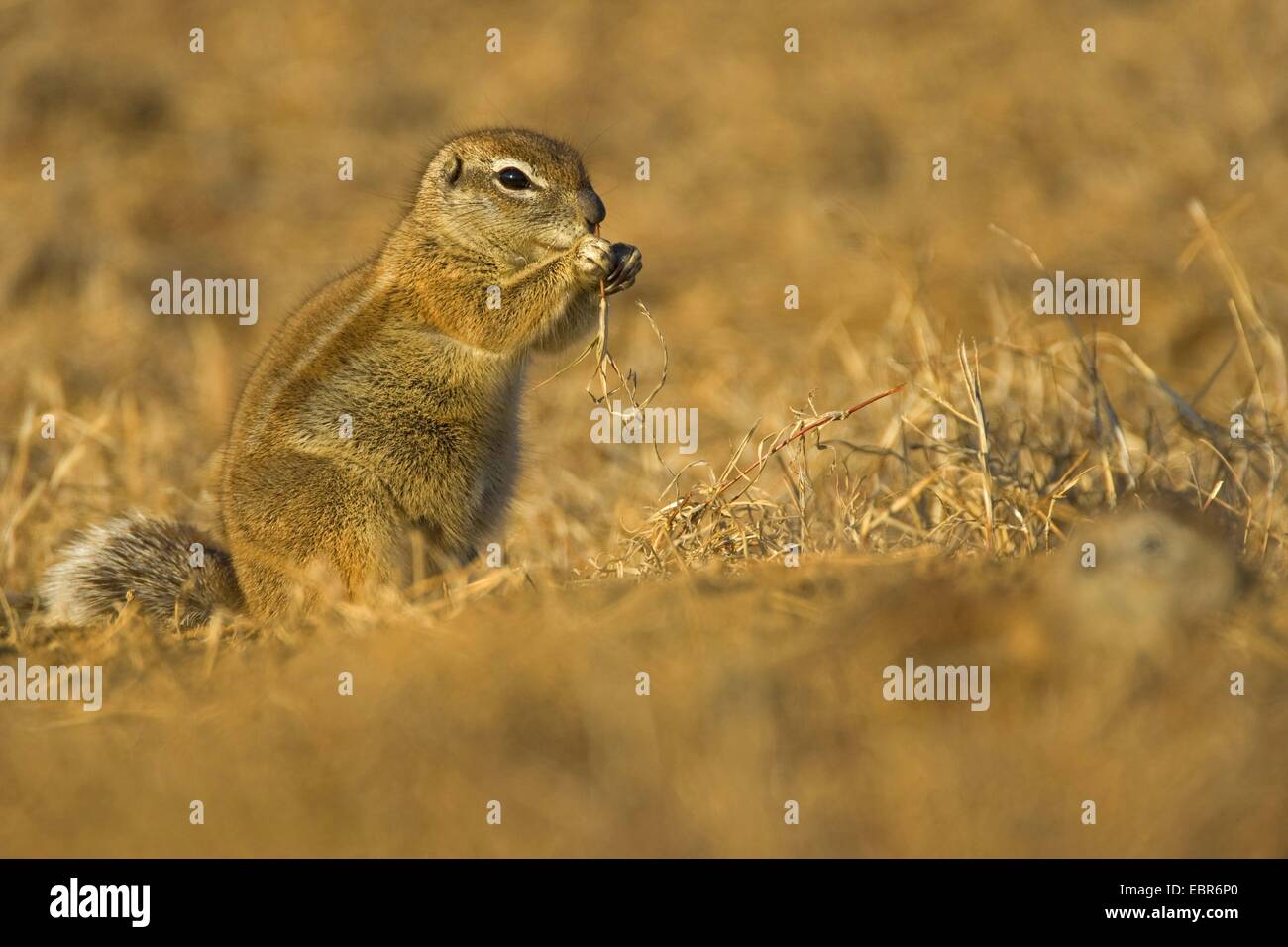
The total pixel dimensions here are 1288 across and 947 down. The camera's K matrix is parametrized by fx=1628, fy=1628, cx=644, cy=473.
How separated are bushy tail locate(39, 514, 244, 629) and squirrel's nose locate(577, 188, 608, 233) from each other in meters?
1.88

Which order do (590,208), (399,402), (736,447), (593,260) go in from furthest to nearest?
(736,447) < (590,208) < (593,260) < (399,402)

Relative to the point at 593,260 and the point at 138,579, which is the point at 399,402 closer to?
the point at 593,260

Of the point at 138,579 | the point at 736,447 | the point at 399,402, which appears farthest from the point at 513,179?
the point at 138,579

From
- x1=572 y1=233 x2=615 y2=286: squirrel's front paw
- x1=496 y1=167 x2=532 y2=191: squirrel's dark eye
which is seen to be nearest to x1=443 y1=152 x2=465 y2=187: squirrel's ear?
x1=496 y1=167 x2=532 y2=191: squirrel's dark eye

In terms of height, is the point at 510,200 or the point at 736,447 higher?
the point at 510,200

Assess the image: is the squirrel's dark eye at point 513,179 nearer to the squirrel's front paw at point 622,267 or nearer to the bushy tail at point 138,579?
the squirrel's front paw at point 622,267

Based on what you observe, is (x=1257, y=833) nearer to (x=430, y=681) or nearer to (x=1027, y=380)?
(x=430, y=681)

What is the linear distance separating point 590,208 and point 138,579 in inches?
86.2

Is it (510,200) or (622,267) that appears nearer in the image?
(622,267)

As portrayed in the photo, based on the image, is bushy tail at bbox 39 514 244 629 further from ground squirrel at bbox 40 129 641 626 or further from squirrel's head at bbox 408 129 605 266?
squirrel's head at bbox 408 129 605 266

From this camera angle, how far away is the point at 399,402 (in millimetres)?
5812

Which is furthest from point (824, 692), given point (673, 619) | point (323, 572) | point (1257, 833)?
point (323, 572)

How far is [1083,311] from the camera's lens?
10.2 metres

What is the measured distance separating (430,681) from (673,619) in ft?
2.12
